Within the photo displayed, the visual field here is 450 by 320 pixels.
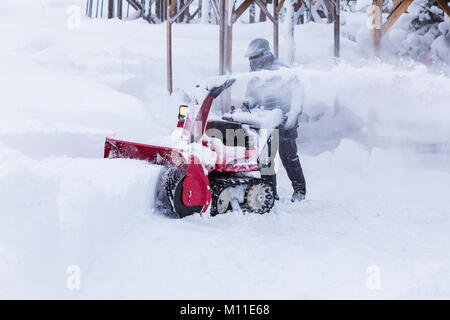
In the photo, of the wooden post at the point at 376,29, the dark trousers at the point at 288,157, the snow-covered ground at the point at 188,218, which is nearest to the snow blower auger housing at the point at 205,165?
the snow-covered ground at the point at 188,218

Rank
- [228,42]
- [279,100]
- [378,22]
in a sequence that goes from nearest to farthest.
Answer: [279,100] → [378,22] → [228,42]

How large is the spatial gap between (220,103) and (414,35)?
5.98 meters

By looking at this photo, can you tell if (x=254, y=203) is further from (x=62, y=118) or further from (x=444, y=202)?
(x=62, y=118)

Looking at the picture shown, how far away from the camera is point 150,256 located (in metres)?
3.21

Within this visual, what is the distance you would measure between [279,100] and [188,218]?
6.43 ft

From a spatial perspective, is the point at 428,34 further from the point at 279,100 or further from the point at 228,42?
the point at 279,100

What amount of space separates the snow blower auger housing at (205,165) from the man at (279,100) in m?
0.50

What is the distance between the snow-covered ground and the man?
27 cm

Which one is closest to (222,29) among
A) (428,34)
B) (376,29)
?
(376,29)

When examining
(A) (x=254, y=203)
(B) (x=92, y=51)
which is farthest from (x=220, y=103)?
(A) (x=254, y=203)

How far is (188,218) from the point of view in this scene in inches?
163

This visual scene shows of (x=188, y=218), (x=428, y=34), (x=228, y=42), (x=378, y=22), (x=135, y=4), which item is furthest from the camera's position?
(x=135, y=4)

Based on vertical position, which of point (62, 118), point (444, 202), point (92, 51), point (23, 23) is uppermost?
point (23, 23)

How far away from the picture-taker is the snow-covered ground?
2740mm
